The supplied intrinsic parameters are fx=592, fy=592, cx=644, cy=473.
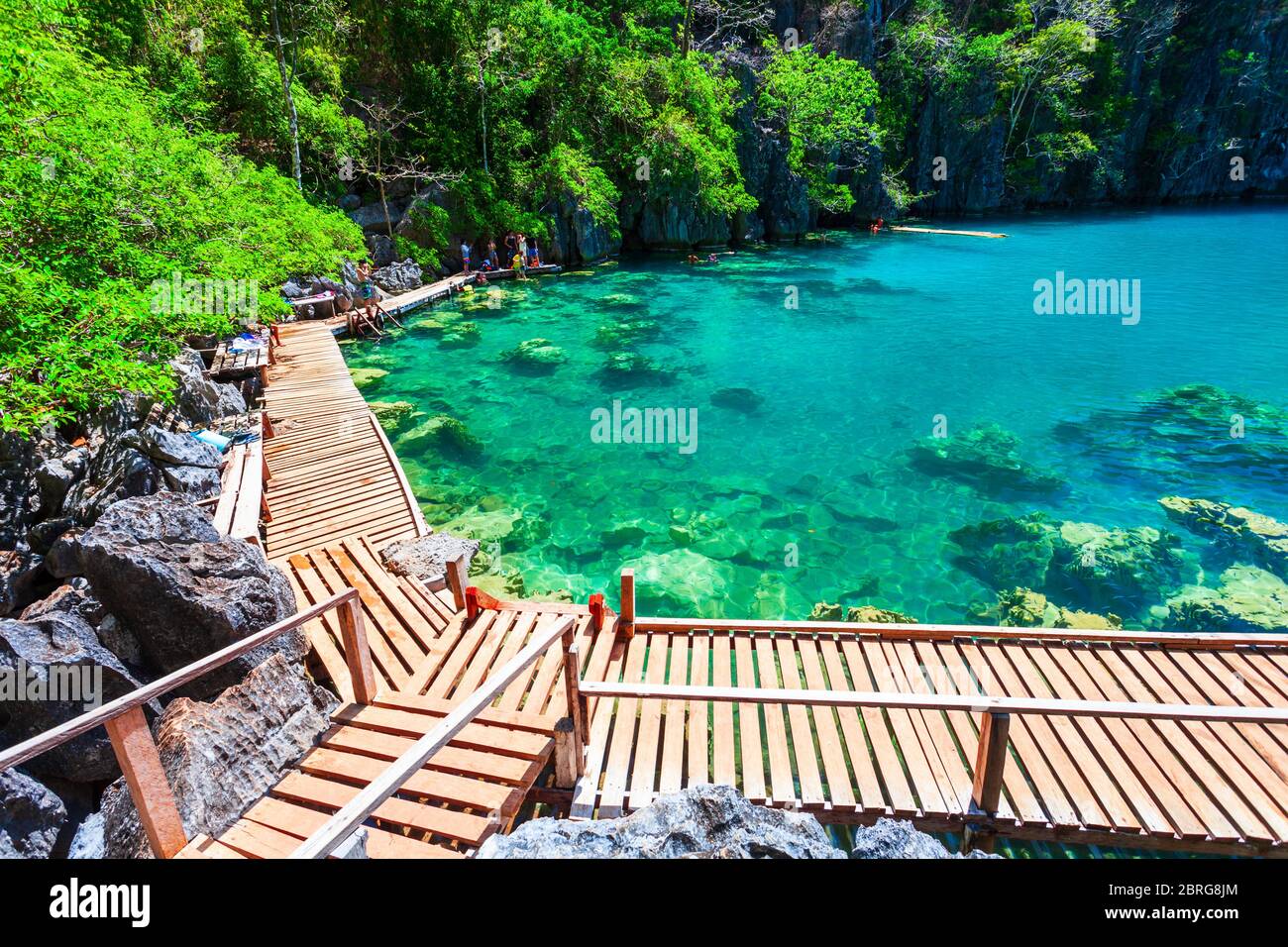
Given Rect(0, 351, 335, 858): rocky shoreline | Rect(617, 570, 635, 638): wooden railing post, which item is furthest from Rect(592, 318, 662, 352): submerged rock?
Rect(0, 351, 335, 858): rocky shoreline

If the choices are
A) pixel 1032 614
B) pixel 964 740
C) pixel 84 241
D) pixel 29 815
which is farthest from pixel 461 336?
pixel 964 740

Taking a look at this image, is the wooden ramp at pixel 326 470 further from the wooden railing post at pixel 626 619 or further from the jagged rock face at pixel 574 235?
the jagged rock face at pixel 574 235

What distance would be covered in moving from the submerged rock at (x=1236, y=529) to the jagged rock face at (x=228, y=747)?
14412mm

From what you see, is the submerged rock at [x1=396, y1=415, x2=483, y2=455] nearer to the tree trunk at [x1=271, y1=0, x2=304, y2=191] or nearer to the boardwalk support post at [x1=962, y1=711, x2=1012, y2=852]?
the boardwalk support post at [x1=962, y1=711, x2=1012, y2=852]

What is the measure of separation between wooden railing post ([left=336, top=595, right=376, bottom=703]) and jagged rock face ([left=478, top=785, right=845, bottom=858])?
8.75ft

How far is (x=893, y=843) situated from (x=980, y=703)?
1.57 m

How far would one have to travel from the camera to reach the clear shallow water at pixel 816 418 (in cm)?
1088

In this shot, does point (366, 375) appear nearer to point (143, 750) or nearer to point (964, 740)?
point (143, 750)

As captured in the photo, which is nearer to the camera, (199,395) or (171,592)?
(171,592)

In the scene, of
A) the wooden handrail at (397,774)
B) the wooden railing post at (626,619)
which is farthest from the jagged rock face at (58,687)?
the wooden railing post at (626,619)

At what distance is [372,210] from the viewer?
2634 cm

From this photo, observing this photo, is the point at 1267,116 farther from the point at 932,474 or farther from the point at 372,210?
the point at 372,210

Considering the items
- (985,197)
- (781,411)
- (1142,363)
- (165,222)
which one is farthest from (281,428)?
(985,197)

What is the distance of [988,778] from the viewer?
179 inches
